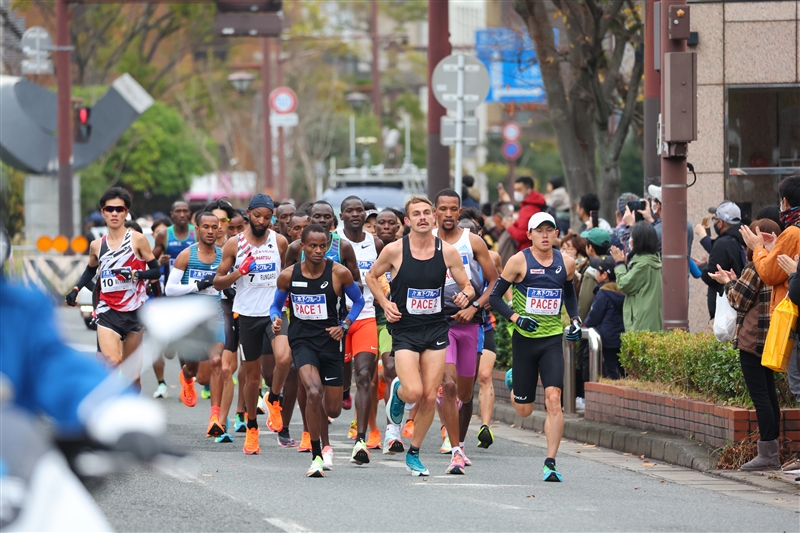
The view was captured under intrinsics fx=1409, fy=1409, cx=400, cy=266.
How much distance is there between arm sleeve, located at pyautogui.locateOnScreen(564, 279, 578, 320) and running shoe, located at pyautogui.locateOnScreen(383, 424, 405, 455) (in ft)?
5.64

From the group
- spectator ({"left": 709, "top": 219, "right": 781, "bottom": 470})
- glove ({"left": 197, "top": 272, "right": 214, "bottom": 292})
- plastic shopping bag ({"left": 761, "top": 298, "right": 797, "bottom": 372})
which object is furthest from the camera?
glove ({"left": 197, "top": 272, "right": 214, "bottom": 292})

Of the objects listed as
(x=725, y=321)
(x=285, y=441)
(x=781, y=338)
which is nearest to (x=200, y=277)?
(x=285, y=441)

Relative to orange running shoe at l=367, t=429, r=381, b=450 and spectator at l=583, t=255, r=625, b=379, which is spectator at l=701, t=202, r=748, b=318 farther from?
orange running shoe at l=367, t=429, r=381, b=450

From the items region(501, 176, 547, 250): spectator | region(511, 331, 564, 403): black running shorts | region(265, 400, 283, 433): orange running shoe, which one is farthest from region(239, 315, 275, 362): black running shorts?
region(501, 176, 547, 250): spectator

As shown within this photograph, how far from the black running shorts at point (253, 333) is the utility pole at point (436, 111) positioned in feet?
20.6

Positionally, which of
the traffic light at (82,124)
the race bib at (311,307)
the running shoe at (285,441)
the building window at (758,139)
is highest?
the traffic light at (82,124)

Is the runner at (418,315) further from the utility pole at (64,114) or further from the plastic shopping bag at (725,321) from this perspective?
the utility pole at (64,114)

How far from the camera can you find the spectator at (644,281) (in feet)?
41.3

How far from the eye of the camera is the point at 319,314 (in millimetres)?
9930

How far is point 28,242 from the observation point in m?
31.3

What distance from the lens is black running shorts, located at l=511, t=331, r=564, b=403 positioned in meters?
9.62

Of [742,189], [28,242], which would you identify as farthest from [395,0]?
[742,189]

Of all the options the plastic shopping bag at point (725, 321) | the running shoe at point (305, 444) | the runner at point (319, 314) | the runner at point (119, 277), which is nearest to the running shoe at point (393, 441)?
the running shoe at point (305, 444)

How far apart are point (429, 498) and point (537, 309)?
1.83 metres
